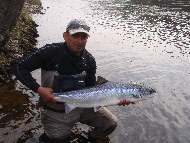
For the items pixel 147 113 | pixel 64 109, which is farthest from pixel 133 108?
pixel 64 109

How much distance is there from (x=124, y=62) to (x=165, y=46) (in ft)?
19.2

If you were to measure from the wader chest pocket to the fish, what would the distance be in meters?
0.25

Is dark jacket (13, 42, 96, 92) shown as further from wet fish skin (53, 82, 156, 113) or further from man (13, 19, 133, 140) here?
wet fish skin (53, 82, 156, 113)

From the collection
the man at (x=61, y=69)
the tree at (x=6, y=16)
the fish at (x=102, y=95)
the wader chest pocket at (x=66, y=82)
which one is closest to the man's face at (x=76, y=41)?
the man at (x=61, y=69)

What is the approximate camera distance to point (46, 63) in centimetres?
467

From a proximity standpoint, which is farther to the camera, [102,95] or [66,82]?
[66,82]

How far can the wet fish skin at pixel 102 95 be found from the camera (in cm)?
458

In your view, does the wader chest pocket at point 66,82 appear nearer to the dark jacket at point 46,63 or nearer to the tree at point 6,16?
the dark jacket at point 46,63

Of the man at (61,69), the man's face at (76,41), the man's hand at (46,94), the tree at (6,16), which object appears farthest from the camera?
the tree at (6,16)

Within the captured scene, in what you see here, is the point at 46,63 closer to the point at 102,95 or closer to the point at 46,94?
the point at 46,94

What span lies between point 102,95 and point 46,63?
5.19 feet

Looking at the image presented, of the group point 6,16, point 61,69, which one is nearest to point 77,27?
point 61,69

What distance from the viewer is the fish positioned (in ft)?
15.0

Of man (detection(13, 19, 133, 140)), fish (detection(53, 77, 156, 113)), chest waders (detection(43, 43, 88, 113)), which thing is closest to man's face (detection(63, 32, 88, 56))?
man (detection(13, 19, 133, 140))
